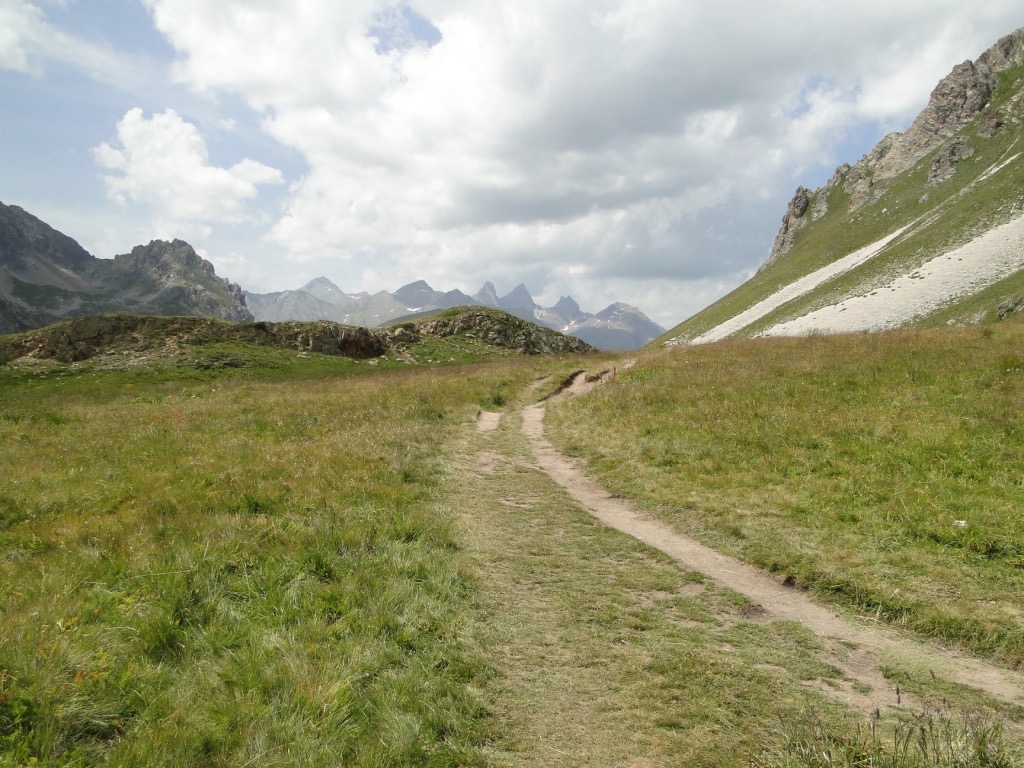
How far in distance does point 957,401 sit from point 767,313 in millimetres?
77890

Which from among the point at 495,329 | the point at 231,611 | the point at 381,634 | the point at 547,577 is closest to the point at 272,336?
the point at 495,329

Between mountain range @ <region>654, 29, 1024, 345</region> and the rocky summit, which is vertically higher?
mountain range @ <region>654, 29, 1024, 345</region>

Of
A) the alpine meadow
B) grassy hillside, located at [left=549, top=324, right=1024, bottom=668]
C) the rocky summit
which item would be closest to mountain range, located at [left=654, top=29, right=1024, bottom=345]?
grassy hillside, located at [left=549, top=324, right=1024, bottom=668]

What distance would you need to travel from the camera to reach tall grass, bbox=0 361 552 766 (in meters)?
4.25

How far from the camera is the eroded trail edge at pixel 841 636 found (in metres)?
5.35

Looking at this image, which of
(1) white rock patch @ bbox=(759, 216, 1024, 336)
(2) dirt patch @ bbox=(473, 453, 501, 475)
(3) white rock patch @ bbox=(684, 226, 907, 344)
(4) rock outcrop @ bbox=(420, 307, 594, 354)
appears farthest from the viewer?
(3) white rock patch @ bbox=(684, 226, 907, 344)

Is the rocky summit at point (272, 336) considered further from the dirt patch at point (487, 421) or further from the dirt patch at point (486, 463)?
the dirt patch at point (486, 463)

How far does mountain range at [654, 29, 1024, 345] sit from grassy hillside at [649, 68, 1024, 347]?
0.92 feet

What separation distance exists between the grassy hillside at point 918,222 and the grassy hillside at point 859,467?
122ft

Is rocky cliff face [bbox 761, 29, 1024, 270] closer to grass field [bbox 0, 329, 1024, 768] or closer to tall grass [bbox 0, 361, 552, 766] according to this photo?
grass field [bbox 0, 329, 1024, 768]

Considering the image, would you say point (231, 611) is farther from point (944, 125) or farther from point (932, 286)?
point (944, 125)

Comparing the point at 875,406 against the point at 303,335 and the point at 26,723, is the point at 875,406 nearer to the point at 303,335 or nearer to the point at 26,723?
the point at 26,723

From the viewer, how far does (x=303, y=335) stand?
50156 millimetres

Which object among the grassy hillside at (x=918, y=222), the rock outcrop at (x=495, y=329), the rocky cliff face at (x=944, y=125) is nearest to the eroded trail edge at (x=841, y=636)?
the rock outcrop at (x=495, y=329)
